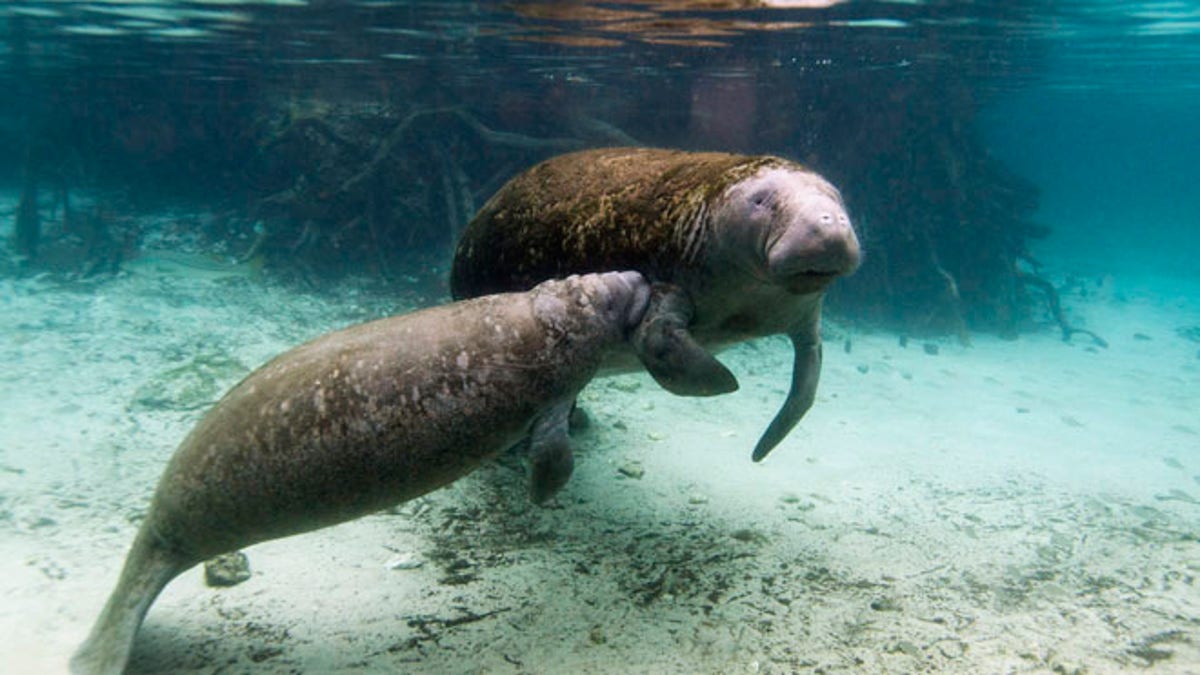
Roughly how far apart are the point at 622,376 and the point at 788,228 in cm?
602

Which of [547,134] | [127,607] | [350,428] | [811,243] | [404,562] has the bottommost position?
[404,562]

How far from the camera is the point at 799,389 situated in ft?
16.3

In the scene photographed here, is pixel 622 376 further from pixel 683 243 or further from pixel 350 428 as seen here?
pixel 350 428

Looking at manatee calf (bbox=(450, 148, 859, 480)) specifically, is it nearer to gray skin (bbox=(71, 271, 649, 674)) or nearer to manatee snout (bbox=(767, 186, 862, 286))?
manatee snout (bbox=(767, 186, 862, 286))

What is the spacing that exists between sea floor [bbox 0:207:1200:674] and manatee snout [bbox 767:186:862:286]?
176 cm

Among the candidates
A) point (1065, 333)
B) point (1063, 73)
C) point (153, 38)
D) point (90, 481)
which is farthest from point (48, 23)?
point (1063, 73)

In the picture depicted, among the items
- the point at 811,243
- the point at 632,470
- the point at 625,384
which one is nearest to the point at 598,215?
the point at 811,243

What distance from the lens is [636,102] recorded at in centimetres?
Result: 2580

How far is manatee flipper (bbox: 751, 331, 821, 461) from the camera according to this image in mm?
4895

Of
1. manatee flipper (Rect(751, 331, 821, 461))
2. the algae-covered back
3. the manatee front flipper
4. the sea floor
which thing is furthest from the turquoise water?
the algae-covered back

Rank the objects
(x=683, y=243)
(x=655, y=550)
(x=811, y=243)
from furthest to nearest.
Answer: (x=655, y=550) < (x=683, y=243) < (x=811, y=243)

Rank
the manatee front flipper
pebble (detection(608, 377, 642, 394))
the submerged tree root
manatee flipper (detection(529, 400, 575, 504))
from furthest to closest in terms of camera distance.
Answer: the submerged tree root < pebble (detection(608, 377, 642, 394)) < the manatee front flipper < manatee flipper (detection(529, 400, 575, 504))

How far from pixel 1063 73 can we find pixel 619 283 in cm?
2831

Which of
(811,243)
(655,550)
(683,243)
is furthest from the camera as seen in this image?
(655,550)
